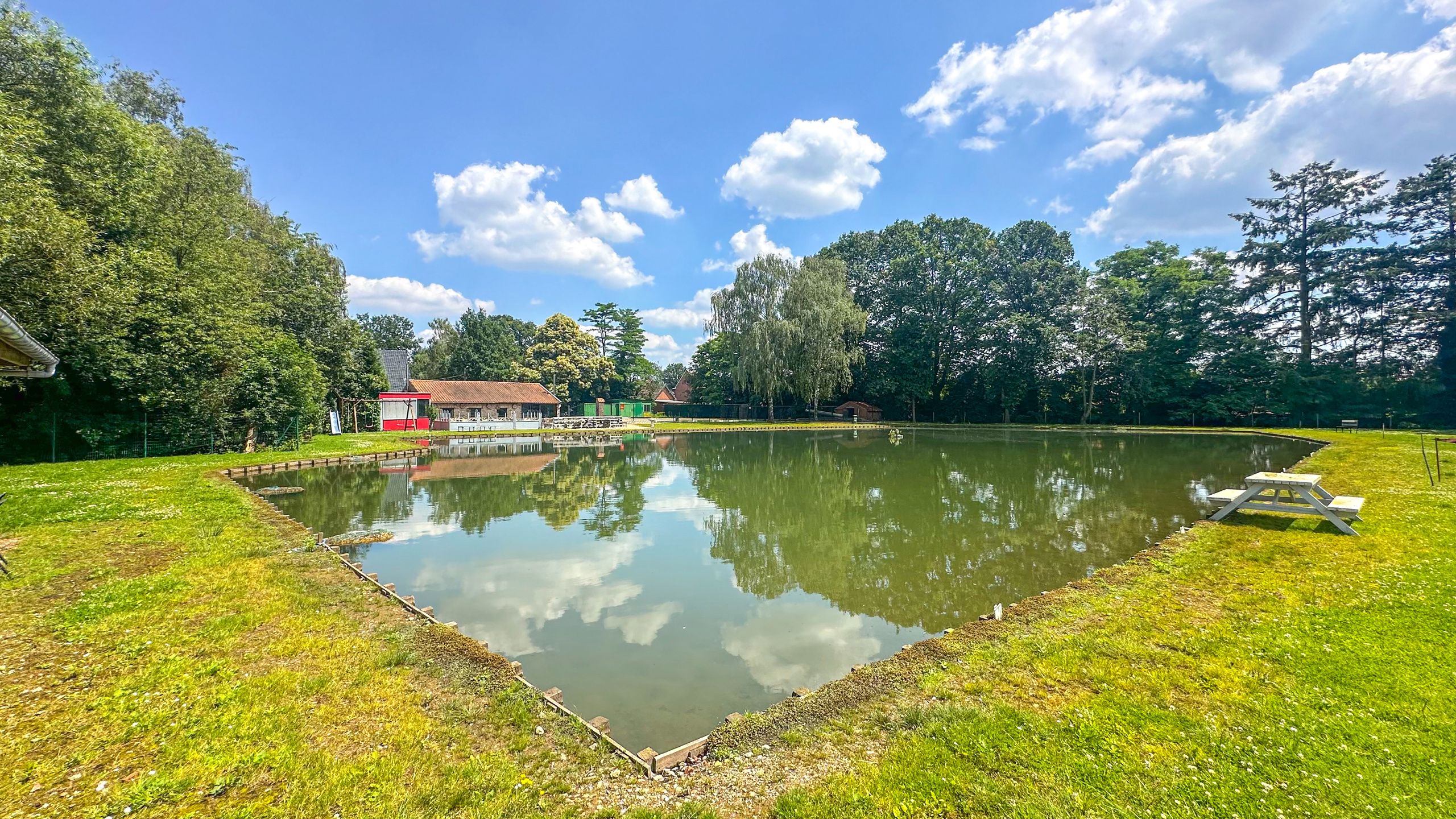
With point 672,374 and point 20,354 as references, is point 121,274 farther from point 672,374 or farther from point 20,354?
point 672,374

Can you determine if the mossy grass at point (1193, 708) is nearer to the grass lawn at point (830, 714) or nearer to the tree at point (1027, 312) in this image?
the grass lawn at point (830, 714)

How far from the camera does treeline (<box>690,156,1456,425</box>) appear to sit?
30797mm

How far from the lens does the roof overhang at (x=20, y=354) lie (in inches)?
208

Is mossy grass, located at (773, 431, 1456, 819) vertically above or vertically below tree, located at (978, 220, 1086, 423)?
below

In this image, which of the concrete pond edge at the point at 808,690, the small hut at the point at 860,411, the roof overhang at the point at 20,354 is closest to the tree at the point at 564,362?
the small hut at the point at 860,411

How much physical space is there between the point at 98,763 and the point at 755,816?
3419mm

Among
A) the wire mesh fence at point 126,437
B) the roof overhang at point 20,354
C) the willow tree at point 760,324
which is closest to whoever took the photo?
the roof overhang at point 20,354

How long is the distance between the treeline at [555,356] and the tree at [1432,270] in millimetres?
55273

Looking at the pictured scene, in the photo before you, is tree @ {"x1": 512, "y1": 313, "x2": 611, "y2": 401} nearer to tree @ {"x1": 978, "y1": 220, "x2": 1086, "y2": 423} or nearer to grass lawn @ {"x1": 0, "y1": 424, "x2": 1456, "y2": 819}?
tree @ {"x1": 978, "y1": 220, "x2": 1086, "y2": 423}

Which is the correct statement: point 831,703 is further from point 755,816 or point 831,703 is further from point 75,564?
point 75,564

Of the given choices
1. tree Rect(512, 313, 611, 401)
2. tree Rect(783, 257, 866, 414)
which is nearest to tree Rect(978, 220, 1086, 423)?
tree Rect(783, 257, 866, 414)

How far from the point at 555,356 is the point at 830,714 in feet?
162

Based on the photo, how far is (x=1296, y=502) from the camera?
8969 mm

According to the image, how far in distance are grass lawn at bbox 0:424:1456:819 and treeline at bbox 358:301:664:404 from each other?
44.9 meters
